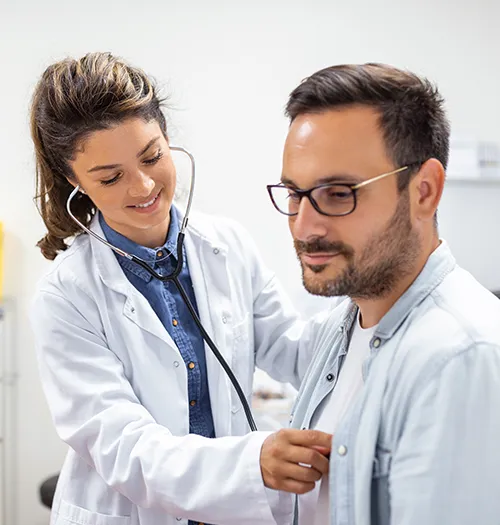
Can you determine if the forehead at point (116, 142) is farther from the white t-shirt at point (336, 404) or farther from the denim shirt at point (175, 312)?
the white t-shirt at point (336, 404)

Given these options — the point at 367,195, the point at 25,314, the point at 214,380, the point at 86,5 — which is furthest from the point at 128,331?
the point at 86,5

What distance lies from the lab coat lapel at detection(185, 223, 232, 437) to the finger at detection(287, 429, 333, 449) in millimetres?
448

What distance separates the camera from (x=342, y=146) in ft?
3.03

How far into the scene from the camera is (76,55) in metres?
2.73

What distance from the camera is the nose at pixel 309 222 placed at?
949 millimetres

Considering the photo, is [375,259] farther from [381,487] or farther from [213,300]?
[213,300]

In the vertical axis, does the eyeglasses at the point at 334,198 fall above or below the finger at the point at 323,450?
above

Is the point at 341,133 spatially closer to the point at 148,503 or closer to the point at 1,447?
the point at 148,503

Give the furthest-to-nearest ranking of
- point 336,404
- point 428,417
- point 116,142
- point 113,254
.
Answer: point 113,254 < point 116,142 < point 336,404 < point 428,417

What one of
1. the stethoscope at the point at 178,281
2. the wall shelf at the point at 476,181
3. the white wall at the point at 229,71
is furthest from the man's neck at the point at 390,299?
the wall shelf at the point at 476,181

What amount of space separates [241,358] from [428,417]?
72 cm

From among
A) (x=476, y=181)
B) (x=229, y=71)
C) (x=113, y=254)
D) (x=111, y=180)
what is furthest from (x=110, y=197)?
(x=476, y=181)

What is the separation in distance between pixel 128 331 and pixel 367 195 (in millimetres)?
654

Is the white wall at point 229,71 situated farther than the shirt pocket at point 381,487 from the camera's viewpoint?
Yes
